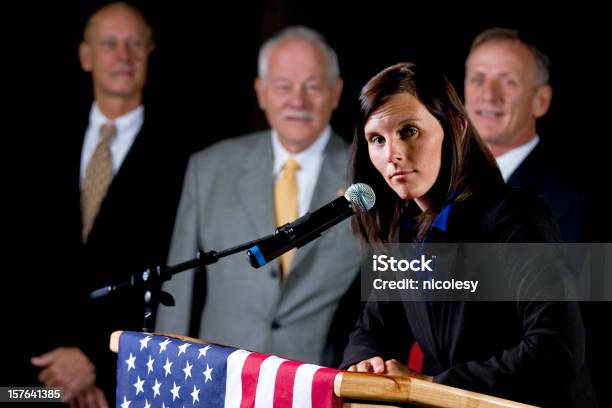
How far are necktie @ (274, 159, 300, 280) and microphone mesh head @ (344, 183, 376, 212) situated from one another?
0.85 metres

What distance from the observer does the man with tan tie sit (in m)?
3.22

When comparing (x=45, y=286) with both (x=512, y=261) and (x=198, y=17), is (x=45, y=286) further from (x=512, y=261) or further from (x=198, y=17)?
(x=512, y=261)

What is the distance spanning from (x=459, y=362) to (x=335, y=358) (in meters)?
0.78

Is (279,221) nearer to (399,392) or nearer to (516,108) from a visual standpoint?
(516,108)

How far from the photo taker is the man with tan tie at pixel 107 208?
3.22 meters

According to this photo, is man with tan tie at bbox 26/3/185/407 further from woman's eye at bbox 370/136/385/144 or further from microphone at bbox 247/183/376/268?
microphone at bbox 247/183/376/268

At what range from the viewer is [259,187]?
114 inches

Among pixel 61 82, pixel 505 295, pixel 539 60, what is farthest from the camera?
pixel 61 82

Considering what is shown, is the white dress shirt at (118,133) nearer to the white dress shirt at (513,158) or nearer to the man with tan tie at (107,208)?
the man with tan tie at (107,208)

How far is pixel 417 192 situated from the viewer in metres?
2.02

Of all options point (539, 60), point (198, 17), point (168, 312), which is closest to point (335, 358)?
point (168, 312)

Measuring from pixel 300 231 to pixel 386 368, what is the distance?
35cm

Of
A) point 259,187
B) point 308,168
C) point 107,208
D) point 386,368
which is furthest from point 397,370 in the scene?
point 107,208

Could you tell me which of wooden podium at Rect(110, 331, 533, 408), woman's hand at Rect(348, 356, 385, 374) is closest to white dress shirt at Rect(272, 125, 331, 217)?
woman's hand at Rect(348, 356, 385, 374)
